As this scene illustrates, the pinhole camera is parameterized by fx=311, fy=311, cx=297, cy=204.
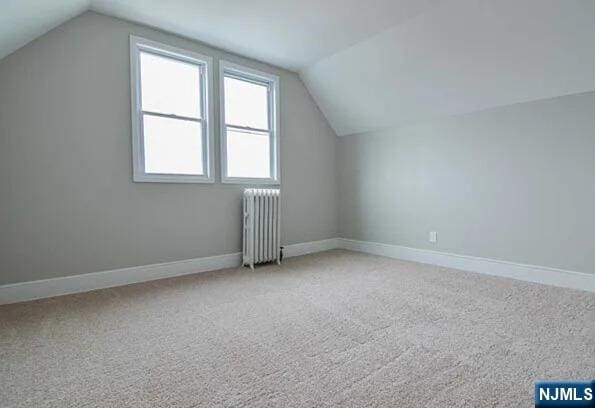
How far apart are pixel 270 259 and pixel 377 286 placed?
1.45m

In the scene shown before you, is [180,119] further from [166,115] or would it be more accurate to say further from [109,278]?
[109,278]

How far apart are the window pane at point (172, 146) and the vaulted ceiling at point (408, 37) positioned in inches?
37.3

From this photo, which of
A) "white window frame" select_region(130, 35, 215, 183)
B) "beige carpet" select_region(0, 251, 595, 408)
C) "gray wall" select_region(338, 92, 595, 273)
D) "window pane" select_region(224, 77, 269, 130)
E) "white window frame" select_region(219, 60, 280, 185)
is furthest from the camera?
"window pane" select_region(224, 77, 269, 130)

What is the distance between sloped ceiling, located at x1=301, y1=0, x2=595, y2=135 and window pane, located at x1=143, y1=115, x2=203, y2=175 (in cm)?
190

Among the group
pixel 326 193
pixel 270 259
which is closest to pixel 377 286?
pixel 270 259

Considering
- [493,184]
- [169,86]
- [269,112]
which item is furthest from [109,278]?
[493,184]

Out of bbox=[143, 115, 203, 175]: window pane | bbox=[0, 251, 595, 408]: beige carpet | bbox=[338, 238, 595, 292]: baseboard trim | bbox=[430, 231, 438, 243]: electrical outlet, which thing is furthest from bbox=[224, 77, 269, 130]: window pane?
bbox=[430, 231, 438, 243]: electrical outlet

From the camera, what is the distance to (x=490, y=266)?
3.36 meters

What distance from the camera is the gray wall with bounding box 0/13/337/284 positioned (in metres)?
2.54

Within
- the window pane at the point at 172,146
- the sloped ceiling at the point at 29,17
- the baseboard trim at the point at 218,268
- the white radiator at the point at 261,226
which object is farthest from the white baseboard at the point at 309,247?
the sloped ceiling at the point at 29,17

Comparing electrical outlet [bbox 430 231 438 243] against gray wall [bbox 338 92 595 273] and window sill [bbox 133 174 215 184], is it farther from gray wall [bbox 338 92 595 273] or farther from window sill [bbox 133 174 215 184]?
window sill [bbox 133 174 215 184]

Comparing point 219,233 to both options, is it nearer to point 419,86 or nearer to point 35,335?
point 35,335

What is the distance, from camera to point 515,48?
2.75 metres

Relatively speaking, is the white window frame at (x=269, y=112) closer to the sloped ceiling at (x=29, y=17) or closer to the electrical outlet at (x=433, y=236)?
the sloped ceiling at (x=29, y=17)
